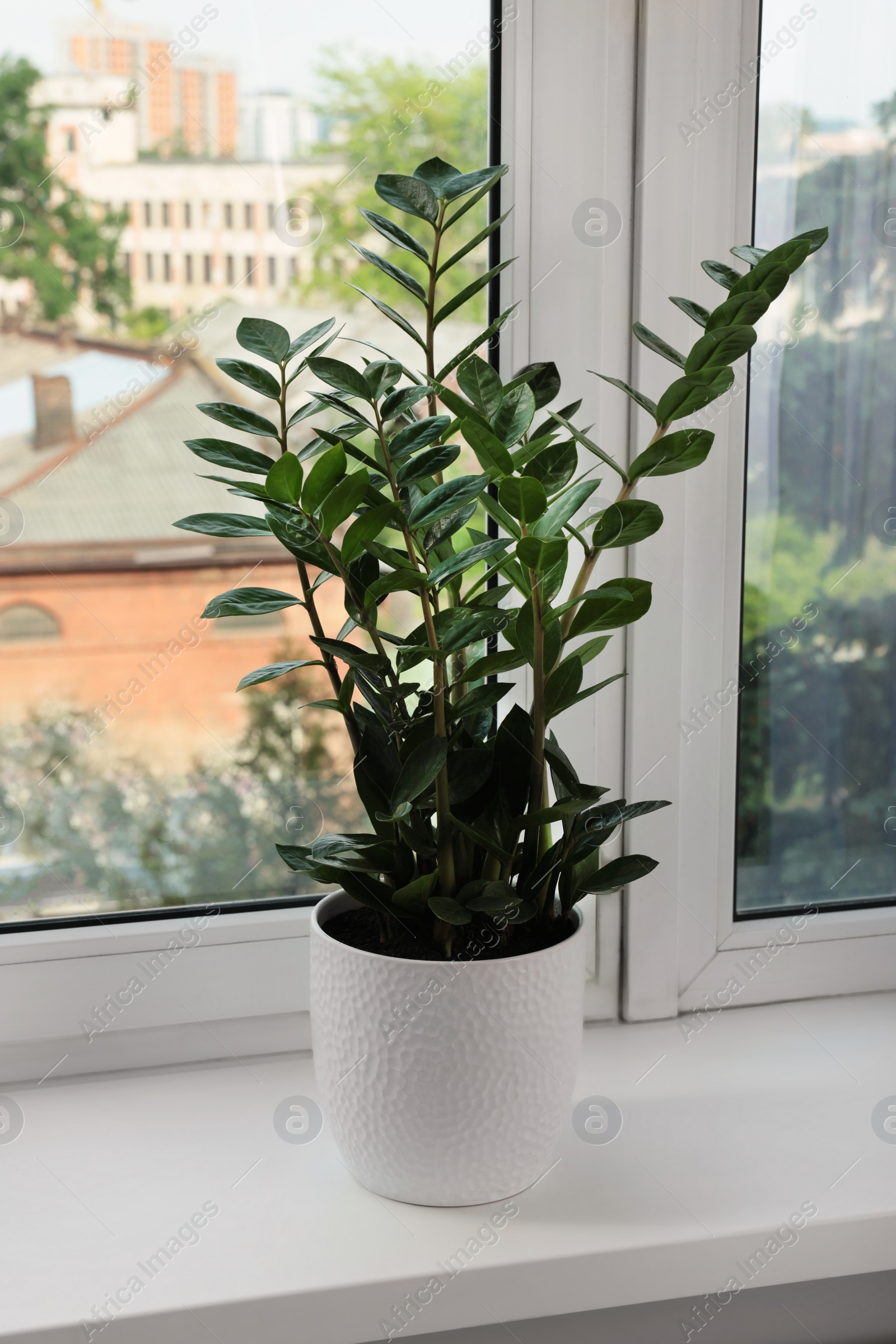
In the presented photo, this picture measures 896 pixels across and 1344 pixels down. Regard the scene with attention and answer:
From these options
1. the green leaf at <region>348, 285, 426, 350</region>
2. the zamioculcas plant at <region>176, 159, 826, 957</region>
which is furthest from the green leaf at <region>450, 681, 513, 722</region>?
the green leaf at <region>348, 285, 426, 350</region>

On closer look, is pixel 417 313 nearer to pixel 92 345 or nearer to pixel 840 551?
pixel 92 345

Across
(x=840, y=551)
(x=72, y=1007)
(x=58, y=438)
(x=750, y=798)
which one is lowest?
(x=72, y=1007)

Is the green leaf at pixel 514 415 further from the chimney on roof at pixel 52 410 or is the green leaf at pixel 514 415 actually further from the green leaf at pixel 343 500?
the chimney on roof at pixel 52 410

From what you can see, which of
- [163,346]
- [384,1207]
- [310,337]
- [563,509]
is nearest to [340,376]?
[310,337]

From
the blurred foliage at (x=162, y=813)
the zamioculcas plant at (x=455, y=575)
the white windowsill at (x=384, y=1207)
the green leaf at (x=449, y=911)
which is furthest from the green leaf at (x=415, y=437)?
the white windowsill at (x=384, y=1207)

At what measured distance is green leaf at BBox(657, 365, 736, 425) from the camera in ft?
1.98

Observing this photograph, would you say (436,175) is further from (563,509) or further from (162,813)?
(162,813)

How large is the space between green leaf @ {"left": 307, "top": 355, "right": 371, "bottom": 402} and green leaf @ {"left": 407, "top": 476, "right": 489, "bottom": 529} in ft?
0.26

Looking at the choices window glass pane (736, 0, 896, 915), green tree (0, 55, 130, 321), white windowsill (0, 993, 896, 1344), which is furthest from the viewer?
window glass pane (736, 0, 896, 915)

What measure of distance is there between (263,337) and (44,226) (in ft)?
1.09

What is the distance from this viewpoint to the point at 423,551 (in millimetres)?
643

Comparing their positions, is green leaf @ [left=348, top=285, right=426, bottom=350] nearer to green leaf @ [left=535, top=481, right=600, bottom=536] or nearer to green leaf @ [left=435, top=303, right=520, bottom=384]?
green leaf @ [left=435, top=303, right=520, bottom=384]

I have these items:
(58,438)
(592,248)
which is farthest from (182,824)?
(592,248)

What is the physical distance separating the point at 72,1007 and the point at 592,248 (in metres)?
0.78
